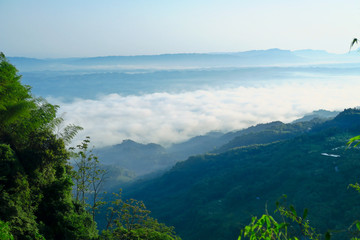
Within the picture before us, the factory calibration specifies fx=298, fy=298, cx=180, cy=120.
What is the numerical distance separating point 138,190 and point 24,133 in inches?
5714

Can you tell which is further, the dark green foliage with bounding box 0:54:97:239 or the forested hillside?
the forested hillside

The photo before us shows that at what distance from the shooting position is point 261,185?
121m

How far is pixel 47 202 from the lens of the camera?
768 inches

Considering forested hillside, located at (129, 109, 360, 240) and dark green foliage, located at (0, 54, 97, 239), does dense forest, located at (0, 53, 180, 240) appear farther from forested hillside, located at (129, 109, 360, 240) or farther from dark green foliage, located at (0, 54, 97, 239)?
forested hillside, located at (129, 109, 360, 240)

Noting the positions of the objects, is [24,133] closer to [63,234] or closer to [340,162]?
[63,234]

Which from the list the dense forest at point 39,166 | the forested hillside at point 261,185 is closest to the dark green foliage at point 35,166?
the dense forest at point 39,166

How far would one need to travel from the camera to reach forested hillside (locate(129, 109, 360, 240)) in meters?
91.9

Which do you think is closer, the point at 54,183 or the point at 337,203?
the point at 54,183

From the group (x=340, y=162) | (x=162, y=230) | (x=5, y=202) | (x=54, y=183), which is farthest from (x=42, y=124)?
(x=340, y=162)

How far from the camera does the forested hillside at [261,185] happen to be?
9194 centimetres

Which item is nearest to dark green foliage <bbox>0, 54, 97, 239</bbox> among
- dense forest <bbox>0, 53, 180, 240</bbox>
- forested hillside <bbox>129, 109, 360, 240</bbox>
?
dense forest <bbox>0, 53, 180, 240</bbox>

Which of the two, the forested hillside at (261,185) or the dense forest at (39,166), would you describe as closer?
the dense forest at (39,166)

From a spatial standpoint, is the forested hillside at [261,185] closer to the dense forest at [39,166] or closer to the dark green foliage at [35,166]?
the dense forest at [39,166]

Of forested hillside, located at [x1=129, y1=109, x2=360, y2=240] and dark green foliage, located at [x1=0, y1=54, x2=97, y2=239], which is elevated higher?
dark green foliage, located at [x1=0, y1=54, x2=97, y2=239]
